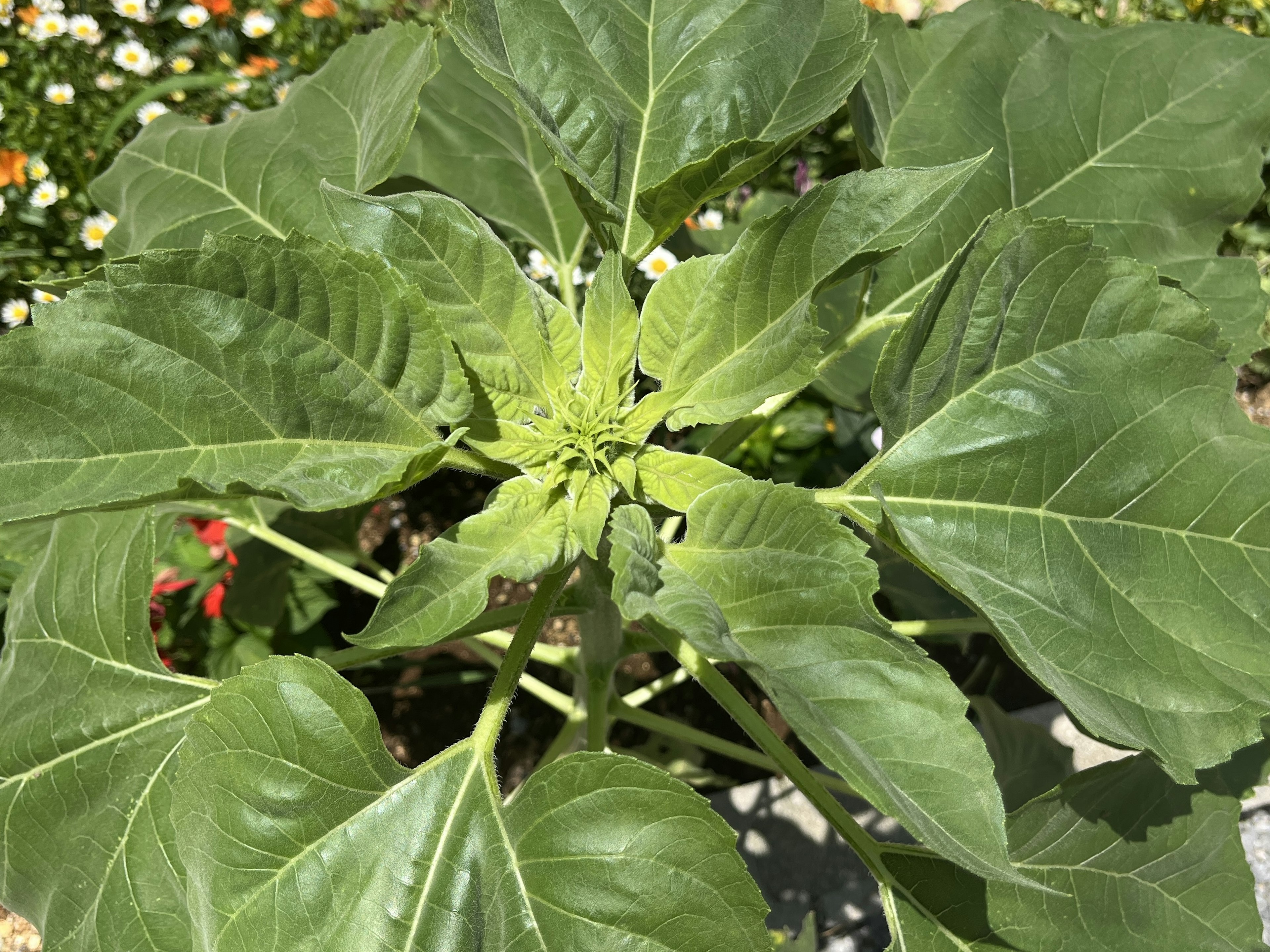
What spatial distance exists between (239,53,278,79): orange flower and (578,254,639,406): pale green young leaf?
2253 millimetres

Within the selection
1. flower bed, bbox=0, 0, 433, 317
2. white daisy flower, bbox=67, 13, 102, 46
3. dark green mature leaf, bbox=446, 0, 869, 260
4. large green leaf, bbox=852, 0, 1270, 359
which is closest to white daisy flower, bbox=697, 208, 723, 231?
flower bed, bbox=0, 0, 433, 317

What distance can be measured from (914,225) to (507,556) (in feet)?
1.49

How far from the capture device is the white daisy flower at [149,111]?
2670 mm

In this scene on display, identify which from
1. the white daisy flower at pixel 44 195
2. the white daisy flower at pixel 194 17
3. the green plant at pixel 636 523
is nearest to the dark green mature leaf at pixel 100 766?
the green plant at pixel 636 523

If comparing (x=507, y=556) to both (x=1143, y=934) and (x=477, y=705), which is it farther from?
(x=477, y=705)

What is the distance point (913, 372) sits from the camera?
0.96 meters

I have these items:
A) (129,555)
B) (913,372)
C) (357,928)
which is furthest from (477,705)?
(913,372)

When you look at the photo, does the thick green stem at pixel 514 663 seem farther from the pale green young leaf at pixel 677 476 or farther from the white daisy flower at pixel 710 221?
the white daisy flower at pixel 710 221

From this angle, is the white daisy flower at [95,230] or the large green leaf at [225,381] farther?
the white daisy flower at [95,230]

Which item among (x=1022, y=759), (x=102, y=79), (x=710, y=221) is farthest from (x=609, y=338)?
(x=102, y=79)

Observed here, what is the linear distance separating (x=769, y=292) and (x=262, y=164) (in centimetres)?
79

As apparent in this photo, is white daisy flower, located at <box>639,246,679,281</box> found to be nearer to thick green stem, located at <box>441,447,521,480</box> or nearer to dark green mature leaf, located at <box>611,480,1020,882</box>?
thick green stem, located at <box>441,447,521,480</box>

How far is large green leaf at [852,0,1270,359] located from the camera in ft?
4.21

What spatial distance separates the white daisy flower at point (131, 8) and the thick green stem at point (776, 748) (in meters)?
2.90
